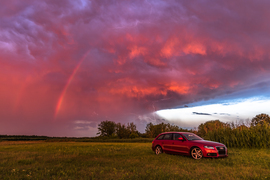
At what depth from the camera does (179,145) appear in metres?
14.0

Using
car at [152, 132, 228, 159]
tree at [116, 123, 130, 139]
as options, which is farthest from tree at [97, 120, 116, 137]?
car at [152, 132, 228, 159]

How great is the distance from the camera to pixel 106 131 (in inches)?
2530

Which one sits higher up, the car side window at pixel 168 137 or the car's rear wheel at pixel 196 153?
the car side window at pixel 168 137

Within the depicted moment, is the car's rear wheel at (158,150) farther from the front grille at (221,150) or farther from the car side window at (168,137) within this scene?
the front grille at (221,150)

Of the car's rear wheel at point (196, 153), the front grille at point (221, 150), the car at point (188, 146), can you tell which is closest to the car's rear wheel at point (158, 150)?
the car at point (188, 146)

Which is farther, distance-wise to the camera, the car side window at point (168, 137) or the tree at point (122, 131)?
the tree at point (122, 131)

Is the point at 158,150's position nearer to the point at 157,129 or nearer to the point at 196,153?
the point at 196,153

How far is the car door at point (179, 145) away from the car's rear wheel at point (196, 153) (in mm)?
475

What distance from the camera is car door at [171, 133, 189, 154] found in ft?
44.5

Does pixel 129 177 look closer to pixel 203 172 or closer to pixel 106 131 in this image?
pixel 203 172

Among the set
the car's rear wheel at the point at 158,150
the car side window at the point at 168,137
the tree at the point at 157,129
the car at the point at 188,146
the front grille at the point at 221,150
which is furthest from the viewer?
the tree at the point at 157,129

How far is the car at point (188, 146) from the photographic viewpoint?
12547mm

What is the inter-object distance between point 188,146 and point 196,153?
754 mm

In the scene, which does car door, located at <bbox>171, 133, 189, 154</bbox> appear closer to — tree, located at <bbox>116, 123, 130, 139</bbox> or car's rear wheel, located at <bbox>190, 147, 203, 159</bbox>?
car's rear wheel, located at <bbox>190, 147, 203, 159</bbox>
